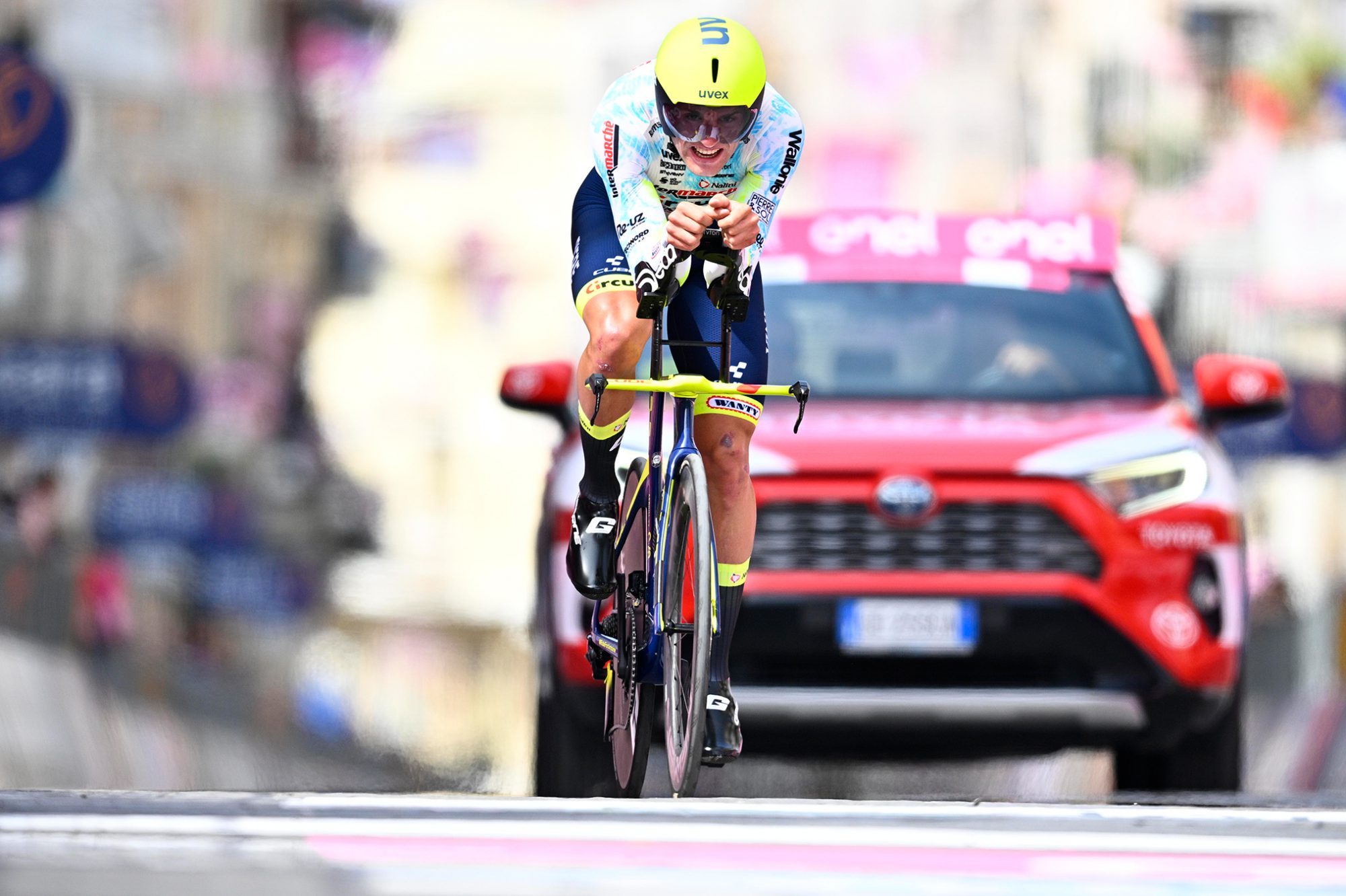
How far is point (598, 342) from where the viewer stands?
6355 mm

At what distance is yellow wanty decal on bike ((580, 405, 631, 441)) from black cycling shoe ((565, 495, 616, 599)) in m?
0.22

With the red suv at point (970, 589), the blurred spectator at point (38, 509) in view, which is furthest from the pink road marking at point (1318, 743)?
the blurred spectator at point (38, 509)

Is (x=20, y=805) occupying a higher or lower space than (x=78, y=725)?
higher

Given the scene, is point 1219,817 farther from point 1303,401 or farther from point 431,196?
point 431,196

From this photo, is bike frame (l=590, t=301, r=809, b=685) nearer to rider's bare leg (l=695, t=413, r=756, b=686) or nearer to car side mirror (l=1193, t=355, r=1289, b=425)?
rider's bare leg (l=695, t=413, r=756, b=686)

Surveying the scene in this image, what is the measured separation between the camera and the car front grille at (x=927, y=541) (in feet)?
25.1

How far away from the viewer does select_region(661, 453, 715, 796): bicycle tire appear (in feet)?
19.6

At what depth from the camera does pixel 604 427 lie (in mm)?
6660

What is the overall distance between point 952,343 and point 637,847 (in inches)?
159

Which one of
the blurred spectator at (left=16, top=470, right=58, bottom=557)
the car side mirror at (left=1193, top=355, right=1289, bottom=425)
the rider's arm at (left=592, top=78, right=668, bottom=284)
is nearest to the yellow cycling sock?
the rider's arm at (left=592, top=78, right=668, bottom=284)

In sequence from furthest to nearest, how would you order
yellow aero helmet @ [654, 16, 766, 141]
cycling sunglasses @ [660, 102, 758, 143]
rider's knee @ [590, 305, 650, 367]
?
rider's knee @ [590, 305, 650, 367] < cycling sunglasses @ [660, 102, 758, 143] < yellow aero helmet @ [654, 16, 766, 141]

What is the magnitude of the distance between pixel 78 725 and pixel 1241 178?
3225cm

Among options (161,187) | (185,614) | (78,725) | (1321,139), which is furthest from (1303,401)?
(78,725)

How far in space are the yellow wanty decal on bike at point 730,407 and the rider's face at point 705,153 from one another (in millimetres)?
558
